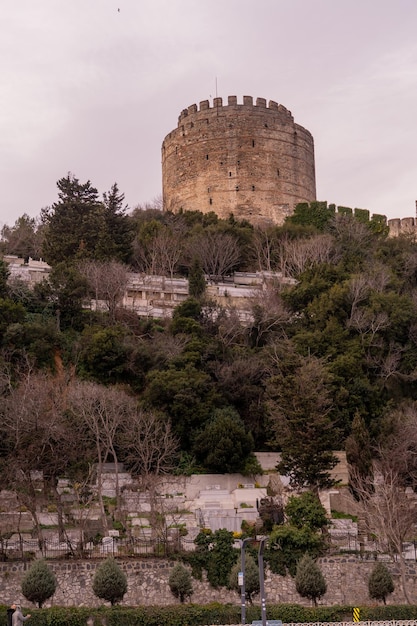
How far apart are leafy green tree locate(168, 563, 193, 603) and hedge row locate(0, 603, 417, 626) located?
5.41 ft

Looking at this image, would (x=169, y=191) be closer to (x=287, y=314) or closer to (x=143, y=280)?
(x=143, y=280)

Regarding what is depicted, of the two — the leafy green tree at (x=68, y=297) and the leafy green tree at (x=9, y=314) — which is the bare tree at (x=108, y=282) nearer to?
the leafy green tree at (x=68, y=297)

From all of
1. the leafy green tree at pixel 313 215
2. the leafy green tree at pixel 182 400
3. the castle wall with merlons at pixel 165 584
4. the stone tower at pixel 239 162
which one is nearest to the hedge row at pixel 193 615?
the castle wall with merlons at pixel 165 584

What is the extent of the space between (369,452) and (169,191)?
3072 centimetres

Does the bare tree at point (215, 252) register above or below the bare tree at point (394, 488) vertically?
above

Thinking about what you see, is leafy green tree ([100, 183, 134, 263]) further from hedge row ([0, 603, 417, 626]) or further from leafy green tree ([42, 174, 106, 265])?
hedge row ([0, 603, 417, 626])

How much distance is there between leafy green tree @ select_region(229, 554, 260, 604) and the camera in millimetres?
22516

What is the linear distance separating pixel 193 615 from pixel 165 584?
2695 mm

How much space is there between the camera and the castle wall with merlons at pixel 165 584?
23109 mm

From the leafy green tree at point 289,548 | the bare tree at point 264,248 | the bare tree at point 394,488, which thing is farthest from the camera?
the bare tree at point 264,248

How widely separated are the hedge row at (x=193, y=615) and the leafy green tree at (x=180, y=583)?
165 centimetres

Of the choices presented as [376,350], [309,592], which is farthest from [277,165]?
[309,592]

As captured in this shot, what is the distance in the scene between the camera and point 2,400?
29.5 metres

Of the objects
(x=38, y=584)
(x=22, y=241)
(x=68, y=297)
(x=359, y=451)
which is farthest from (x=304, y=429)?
(x=22, y=241)
